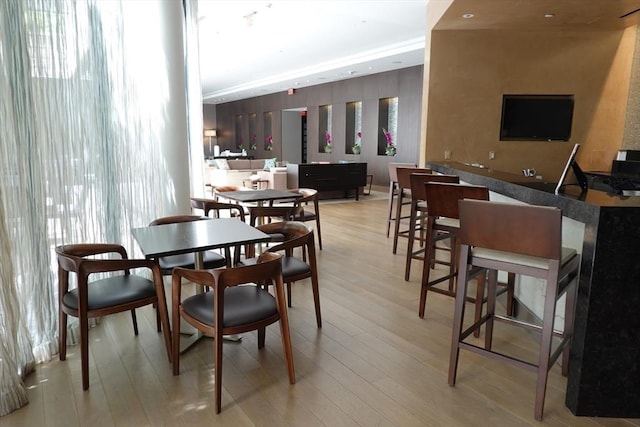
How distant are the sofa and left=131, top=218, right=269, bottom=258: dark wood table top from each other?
620 cm

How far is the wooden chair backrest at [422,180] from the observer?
147 inches

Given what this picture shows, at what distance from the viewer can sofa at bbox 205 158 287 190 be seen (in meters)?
9.26

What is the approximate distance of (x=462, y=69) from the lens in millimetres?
6000

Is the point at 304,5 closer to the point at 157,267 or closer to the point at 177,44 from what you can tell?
the point at 177,44

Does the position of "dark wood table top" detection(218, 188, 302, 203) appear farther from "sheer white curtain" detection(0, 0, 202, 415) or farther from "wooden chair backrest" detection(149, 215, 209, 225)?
"wooden chair backrest" detection(149, 215, 209, 225)

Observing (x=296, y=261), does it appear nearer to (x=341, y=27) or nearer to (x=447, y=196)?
(x=447, y=196)

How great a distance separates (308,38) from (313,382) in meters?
A: 7.45

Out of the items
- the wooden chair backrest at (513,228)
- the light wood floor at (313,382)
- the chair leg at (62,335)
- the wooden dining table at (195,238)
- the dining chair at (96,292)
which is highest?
the wooden chair backrest at (513,228)

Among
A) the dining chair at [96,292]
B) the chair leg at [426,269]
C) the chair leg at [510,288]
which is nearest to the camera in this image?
the dining chair at [96,292]

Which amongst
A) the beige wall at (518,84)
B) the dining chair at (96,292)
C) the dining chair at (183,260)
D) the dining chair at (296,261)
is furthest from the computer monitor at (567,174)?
the beige wall at (518,84)

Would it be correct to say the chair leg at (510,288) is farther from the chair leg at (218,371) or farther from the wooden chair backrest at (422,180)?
the chair leg at (218,371)

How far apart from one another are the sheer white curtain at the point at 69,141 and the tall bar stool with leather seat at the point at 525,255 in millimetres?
2379

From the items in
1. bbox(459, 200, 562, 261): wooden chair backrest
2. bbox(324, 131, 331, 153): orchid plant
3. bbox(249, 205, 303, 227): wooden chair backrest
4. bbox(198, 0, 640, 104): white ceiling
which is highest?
bbox(198, 0, 640, 104): white ceiling

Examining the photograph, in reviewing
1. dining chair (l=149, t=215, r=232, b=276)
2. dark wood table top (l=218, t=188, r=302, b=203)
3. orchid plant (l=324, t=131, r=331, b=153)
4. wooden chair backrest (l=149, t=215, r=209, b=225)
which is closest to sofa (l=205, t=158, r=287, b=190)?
orchid plant (l=324, t=131, r=331, b=153)
